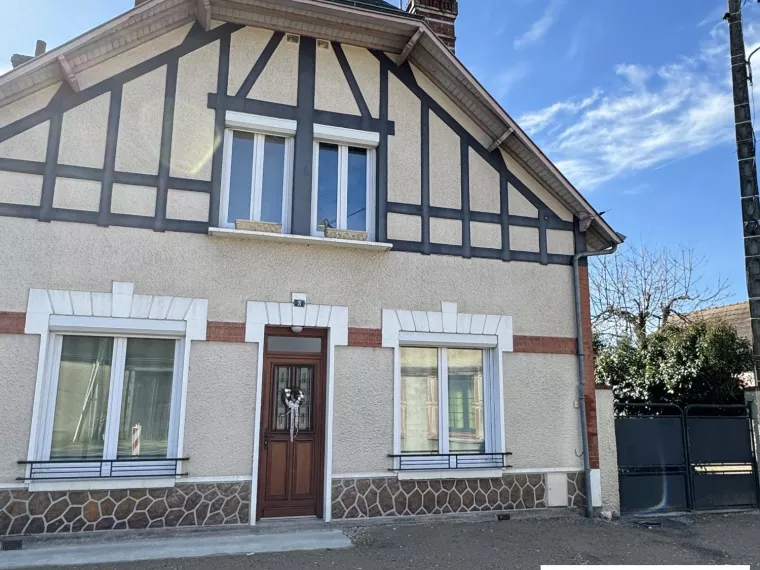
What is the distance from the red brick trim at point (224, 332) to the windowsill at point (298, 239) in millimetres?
1065

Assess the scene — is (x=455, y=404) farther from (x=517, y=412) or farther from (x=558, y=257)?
(x=558, y=257)

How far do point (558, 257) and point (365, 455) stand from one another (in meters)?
3.99

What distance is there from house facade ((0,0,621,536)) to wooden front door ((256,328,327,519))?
0.03 m

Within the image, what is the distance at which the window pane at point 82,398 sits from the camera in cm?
677

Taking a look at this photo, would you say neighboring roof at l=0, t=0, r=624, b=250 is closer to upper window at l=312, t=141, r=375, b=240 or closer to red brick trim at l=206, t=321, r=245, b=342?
upper window at l=312, t=141, r=375, b=240

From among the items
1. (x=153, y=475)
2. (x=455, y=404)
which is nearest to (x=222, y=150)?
(x=153, y=475)

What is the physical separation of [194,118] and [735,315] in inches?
550

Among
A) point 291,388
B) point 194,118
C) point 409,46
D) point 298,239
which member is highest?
point 409,46

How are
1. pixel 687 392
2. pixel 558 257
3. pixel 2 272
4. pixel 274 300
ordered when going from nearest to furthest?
pixel 2 272, pixel 274 300, pixel 558 257, pixel 687 392

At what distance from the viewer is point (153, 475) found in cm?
679

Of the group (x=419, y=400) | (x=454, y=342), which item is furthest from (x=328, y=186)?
(x=419, y=400)

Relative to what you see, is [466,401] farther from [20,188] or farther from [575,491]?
[20,188]

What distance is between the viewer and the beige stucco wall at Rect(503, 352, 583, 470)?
26.8ft

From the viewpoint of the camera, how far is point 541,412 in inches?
328
